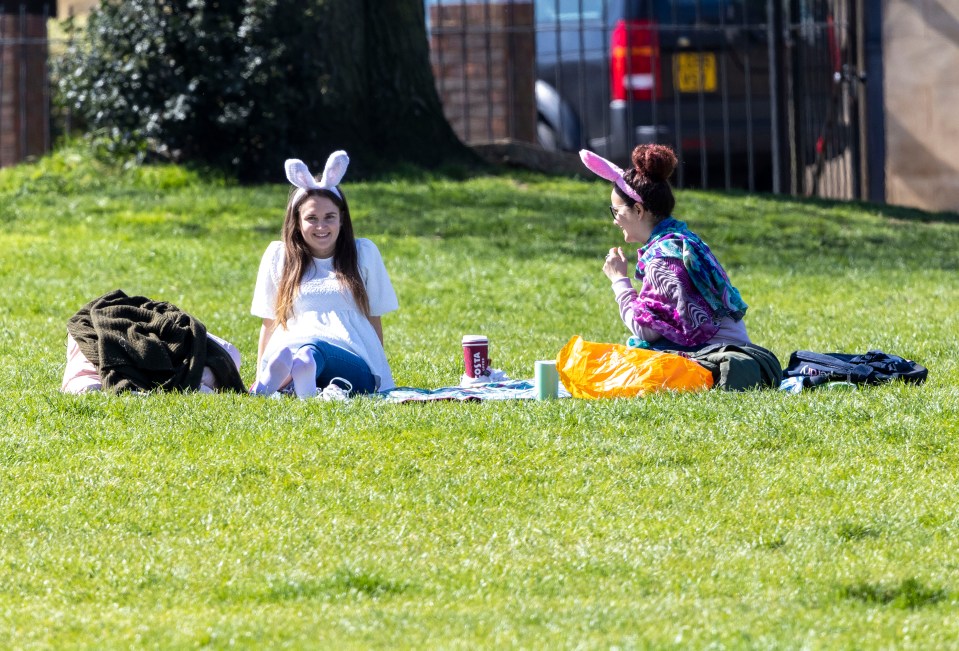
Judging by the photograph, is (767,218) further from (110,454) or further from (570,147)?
(110,454)

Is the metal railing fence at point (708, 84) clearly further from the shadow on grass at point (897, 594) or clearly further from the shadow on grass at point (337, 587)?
the shadow on grass at point (337, 587)

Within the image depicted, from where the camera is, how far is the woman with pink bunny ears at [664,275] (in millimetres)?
6316

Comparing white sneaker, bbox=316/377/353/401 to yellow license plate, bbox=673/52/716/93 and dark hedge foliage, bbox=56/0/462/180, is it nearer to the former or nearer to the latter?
dark hedge foliage, bbox=56/0/462/180

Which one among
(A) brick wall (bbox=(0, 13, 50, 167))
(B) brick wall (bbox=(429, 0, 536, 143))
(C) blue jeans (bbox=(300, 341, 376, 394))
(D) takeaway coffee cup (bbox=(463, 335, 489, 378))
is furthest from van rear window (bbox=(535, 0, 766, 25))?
(C) blue jeans (bbox=(300, 341, 376, 394))

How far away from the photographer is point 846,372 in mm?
6434

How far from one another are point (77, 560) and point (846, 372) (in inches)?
131

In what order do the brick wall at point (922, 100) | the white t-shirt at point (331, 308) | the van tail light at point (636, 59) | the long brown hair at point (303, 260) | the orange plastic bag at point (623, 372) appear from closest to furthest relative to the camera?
the orange plastic bag at point (623, 372) < the white t-shirt at point (331, 308) < the long brown hair at point (303, 260) < the van tail light at point (636, 59) < the brick wall at point (922, 100)

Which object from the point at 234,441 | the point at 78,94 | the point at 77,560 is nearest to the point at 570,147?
the point at 78,94

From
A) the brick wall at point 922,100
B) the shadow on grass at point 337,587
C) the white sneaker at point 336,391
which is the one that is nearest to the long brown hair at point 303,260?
the white sneaker at point 336,391

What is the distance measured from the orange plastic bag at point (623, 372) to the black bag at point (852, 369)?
50 cm

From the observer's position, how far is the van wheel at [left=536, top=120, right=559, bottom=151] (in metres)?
16.0

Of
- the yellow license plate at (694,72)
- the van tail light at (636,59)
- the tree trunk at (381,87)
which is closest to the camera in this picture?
the tree trunk at (381,87)

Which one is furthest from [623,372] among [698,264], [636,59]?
[636,59]

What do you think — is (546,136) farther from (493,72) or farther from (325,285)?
(325,285)
